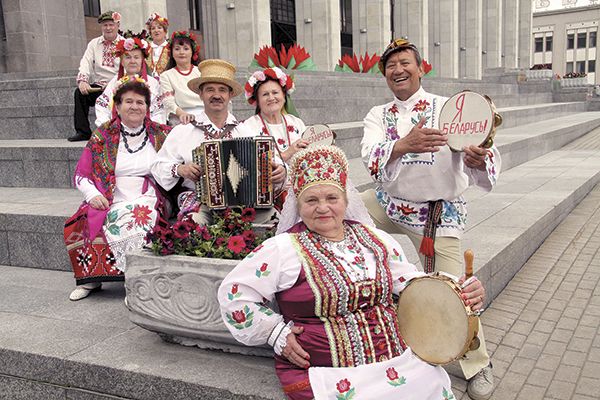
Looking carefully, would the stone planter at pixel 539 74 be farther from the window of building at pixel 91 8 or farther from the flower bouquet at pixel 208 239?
the flower bouquet at pixel 208 239

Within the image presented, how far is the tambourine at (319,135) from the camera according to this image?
375 cm

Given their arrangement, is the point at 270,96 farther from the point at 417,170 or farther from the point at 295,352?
the point at 295,352

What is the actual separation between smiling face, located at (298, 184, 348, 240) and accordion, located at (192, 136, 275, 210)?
1127mm

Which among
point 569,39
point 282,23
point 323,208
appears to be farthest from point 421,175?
point 569,39

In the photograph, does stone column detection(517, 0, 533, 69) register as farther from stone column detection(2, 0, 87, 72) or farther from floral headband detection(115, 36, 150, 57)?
floral headband detection(115, 36, 150, 57)

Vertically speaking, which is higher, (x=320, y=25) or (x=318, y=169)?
(x=320, y=25)

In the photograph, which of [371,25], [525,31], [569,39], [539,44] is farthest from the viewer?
[539,44]

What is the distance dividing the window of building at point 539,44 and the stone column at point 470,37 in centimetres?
4636

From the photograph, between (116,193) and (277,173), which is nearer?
(277,173)

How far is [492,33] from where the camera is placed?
39906 mm

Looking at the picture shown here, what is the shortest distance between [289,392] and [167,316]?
0.99 meters

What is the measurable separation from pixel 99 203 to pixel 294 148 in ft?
5.16

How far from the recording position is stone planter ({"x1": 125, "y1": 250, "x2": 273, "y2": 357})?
3.26 meters

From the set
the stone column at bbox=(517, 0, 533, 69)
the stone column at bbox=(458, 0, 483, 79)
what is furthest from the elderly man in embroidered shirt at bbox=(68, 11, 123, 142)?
the stone column at bbox=(517, 0, 533, 69)
